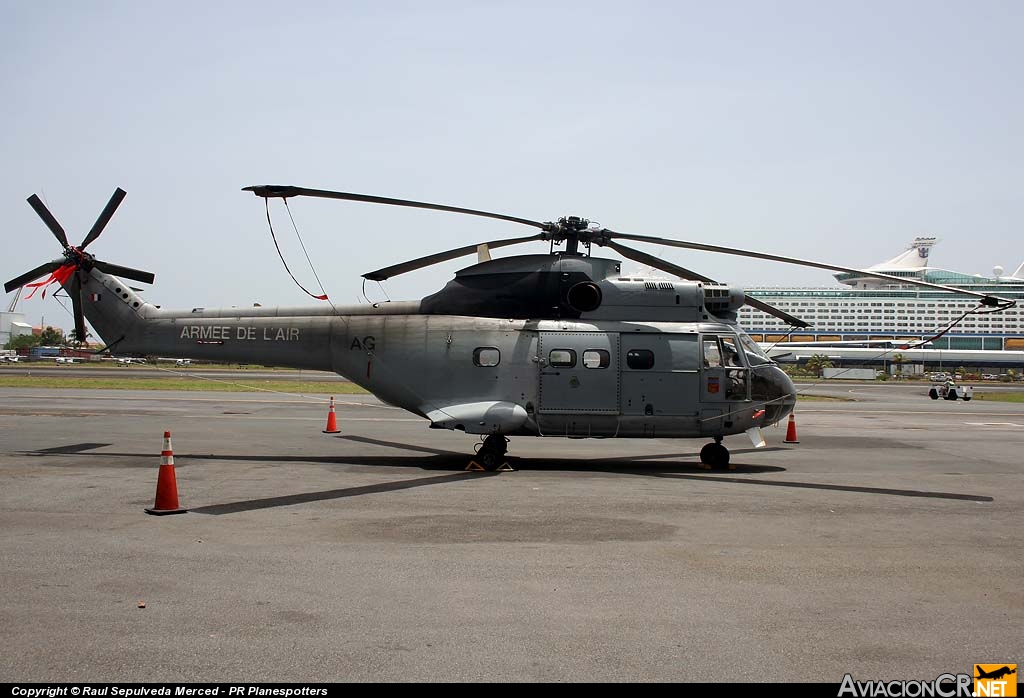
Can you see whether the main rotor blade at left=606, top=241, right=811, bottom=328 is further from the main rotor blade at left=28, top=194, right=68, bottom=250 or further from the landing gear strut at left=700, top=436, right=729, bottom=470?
the main rotor blade at left=28, top=194, right=68, bottom=250

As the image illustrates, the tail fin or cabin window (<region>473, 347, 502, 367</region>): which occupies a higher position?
the tail fin

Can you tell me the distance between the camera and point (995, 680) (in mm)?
4773

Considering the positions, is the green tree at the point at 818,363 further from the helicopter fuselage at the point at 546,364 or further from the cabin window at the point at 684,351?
the cabin window at the point at 684,351

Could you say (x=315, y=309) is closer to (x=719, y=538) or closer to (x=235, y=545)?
(x=235, y=545)

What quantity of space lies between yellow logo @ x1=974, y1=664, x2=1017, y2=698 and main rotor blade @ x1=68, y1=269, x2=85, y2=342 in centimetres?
1674

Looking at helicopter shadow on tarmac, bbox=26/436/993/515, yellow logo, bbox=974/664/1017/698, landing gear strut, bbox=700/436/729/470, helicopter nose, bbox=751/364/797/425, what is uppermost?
helicopter nose, bbox=751/364/797/425

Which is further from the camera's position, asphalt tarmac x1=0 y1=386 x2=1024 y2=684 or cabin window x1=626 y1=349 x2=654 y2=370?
cabin window x1=626 y1=349 x2=654 y2=370

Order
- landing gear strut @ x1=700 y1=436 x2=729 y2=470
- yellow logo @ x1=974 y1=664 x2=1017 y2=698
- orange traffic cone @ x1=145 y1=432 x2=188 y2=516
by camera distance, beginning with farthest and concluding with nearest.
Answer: landing gear strut @ x1=700 y1=436 x2=729 y2=470, orange traffic cone @ x1=145 y1=432 x2=188 y2=516, yellow logo @ x1=974 y1=664 x2=1017 y2=698

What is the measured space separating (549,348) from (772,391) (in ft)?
14.3

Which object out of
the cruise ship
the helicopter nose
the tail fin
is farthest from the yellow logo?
the cruise ship

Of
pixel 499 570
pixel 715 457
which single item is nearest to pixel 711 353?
pixel 715 457

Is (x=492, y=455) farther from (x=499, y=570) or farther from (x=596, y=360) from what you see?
(x=499, y=570)

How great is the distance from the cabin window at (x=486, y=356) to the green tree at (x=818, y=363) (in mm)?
→ 82484

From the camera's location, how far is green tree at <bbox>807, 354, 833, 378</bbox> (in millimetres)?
92438
